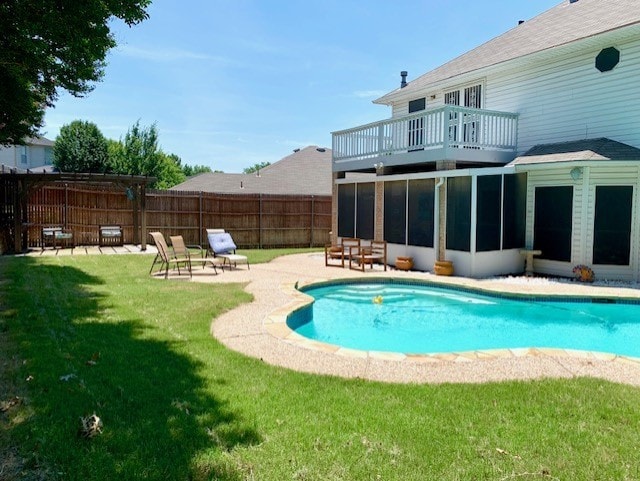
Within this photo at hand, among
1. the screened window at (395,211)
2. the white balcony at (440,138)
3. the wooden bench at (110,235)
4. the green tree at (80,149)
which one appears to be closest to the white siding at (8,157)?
the green tree at (80,149)

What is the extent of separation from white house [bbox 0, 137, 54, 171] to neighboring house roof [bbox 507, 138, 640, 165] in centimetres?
3686

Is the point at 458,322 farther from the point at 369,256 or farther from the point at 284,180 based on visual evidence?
the point at 284,180

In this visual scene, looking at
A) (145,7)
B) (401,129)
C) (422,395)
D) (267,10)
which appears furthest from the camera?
(267,10)

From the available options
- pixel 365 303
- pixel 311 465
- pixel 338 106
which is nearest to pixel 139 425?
pixel 311 465

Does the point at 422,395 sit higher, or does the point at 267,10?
the point at 267,10

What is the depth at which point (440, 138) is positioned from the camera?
13883mm

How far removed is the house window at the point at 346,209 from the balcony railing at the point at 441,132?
1.24 metres

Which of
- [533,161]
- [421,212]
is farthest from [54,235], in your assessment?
[533,161]

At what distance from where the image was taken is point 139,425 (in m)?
3.56

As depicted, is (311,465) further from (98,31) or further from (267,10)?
(267,10)

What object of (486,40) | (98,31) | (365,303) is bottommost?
(365,303)

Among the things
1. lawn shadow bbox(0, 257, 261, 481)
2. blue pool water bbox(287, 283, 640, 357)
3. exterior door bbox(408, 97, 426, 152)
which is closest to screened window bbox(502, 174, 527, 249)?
exterior door bbox(408, 97, 426, 152)

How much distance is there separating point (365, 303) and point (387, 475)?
7.79 m

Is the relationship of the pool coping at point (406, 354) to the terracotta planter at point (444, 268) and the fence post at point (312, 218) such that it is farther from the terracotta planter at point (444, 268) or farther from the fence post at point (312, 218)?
the fence post at point (312, 218)
